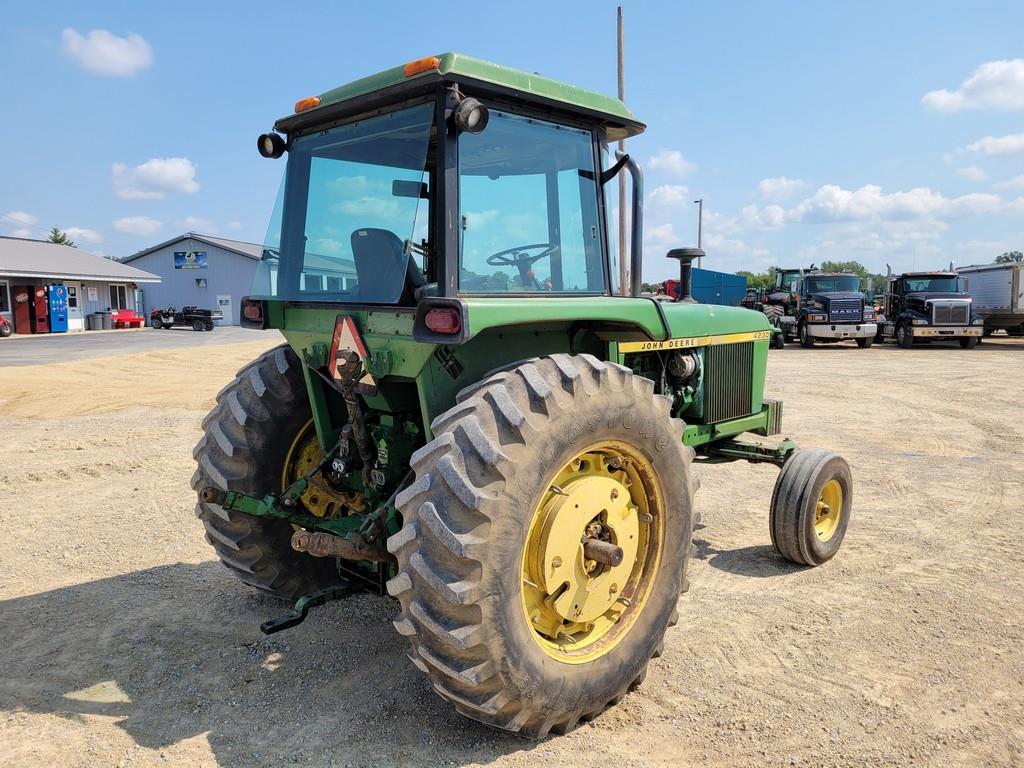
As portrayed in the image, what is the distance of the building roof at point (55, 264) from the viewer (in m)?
31.3

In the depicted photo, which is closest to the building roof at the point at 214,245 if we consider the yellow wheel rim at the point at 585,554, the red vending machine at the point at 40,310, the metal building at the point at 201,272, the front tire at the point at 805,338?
the metal building at the point at 201,272

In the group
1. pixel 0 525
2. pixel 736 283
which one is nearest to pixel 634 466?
pixel 0 525

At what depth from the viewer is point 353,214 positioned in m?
3.52

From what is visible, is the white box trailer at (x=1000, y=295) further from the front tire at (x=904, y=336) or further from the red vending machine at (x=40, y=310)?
the red vending machine at (x=40, y=310)

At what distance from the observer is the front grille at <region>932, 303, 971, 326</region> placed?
73.1 ft

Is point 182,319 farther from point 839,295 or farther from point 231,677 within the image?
point 231,677

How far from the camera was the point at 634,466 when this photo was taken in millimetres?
3348

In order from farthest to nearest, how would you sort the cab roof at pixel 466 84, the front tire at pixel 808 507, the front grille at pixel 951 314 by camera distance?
the front grille at pixel 951 314 < the front tire at pixel 808 507 < the cab roof at pixel 466 84

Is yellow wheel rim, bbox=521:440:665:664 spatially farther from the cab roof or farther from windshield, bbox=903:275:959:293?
windshield, bbox=903:275:959:293

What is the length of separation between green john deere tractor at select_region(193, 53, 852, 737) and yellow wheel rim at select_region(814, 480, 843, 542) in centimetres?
177

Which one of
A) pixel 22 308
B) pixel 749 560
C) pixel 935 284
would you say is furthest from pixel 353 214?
pixel 22 308

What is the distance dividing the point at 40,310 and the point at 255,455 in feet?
110

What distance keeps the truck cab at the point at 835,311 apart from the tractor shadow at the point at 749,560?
19.5 metres

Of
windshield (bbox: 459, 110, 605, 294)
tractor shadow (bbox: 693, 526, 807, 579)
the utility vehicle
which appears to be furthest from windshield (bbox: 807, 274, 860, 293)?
the utility vehicle
